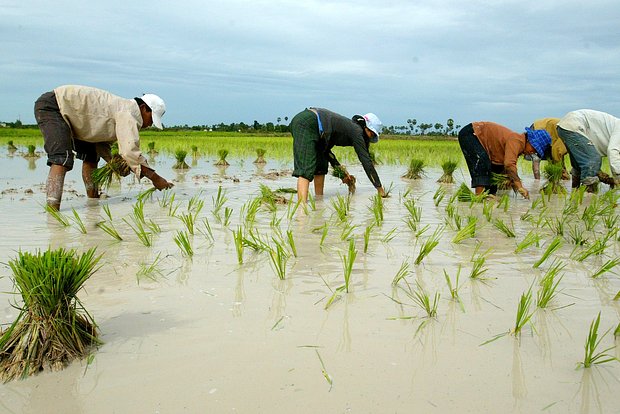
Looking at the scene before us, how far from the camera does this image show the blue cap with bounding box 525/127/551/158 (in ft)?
16.3

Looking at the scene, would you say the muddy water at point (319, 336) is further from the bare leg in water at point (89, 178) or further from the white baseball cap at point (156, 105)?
the bare leg in water at point (89, 178)

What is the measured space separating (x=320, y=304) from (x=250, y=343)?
45 centimetres

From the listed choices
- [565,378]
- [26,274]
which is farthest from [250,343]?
[565,378]

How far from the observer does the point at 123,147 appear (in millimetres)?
4578

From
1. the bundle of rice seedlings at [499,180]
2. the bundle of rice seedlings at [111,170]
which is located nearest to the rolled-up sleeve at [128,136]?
the bundle of rice seedlings at [111,170]

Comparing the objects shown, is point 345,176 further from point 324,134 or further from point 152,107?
point 152,107

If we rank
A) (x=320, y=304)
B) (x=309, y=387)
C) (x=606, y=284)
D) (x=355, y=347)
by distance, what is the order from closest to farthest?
(x=309, y=387) → (x=355, y=347) → (x=320, y=304) → (x=606, y=284)

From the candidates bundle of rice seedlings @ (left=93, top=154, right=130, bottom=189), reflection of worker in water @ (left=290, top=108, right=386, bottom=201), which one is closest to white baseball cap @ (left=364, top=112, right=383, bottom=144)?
reflection of worker in water @ (left=290, top=108, right=386, bottom=201)

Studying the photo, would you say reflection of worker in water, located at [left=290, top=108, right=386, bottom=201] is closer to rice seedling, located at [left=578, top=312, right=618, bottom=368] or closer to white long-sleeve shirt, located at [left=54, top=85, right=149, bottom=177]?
white long-sleeve shirt, located at [left=54, top=85, right=149, bottom=177]

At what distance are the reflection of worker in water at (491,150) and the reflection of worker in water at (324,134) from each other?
3.41 feet

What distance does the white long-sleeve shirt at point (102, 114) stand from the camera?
14.8 ft

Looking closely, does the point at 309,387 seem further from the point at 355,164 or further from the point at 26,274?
the point at 355,164

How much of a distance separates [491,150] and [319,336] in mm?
4175

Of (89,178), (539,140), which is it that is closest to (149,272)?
(89,178)
